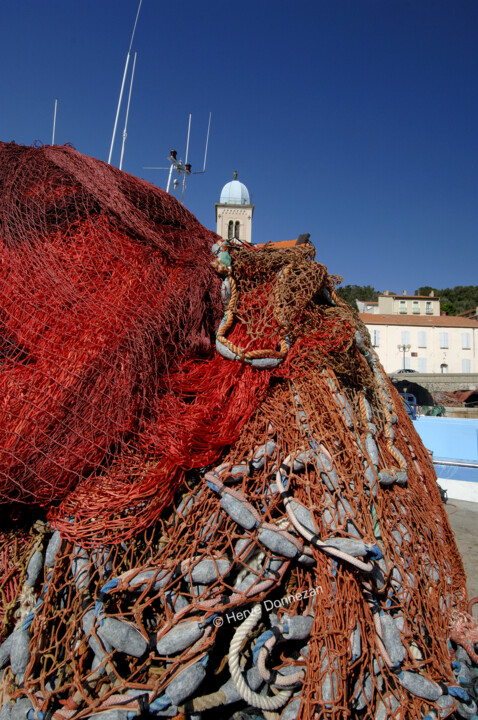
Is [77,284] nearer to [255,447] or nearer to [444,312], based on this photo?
[255,447]

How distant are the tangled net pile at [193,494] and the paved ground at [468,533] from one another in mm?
1072

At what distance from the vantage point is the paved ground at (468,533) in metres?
3.24

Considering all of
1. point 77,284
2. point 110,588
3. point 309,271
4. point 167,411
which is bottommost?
point 110,588

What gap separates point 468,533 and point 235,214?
46324 mm

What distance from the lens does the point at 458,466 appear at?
5.93m

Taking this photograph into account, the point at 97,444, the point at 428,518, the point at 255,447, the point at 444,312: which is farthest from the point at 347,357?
the point at 444,312

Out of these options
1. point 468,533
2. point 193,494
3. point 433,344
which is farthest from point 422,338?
point 193,494

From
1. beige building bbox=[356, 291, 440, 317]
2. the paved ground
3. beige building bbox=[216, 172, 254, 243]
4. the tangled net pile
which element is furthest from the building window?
the tangled net pile

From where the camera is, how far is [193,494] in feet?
6.24

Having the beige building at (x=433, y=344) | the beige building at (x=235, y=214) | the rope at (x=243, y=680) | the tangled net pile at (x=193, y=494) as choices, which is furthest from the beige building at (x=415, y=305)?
the rope at (x=243, y=680)

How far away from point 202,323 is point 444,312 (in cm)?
5871

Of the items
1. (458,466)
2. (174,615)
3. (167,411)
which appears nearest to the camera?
(174,615)

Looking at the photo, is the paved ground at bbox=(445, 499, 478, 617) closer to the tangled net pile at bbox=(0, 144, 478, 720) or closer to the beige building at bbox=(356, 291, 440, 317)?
the tangled net pile at bbox=(0, 144, 478, 720)

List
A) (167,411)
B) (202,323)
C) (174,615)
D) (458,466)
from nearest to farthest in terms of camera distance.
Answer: (174,615) < (167,411) < (202,323) < (458,466)
